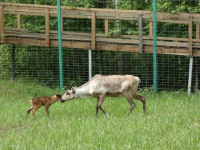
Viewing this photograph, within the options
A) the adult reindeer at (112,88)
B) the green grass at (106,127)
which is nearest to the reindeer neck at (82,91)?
the adult reindeer at (112,88)

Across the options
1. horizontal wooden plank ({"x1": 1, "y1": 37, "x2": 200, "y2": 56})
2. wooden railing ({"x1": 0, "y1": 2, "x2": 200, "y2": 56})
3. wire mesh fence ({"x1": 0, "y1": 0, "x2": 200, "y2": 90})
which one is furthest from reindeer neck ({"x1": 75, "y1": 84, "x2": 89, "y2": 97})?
wire mesh fence ({"x1": 0, "y1": 0, "x2": 200, "y2": 90})

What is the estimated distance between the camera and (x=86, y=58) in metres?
17.2

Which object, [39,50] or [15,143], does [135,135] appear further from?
[39,50]

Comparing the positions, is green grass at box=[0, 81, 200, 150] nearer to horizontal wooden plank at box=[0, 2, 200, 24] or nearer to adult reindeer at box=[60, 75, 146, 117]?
adult reindeer at box=[60, 75, 146, 117]

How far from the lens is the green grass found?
673 centimetres

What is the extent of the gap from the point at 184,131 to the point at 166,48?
7.16m

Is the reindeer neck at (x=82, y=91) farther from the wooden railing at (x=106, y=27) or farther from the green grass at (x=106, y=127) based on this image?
the wooden railing at (x=106, y=27)

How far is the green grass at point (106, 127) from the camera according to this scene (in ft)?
22.1

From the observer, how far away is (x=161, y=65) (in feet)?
55.1

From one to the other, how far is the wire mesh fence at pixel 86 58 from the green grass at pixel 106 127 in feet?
13.1

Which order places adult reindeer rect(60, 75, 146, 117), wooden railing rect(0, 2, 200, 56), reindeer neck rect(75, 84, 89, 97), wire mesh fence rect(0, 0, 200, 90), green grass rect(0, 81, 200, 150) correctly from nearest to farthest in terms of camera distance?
1. green grass rect(0, 81, 200, 150)
2. adult reindeer rect(60, 75, 146, 117)
3. reindeer neck rect(75, 84, 89, 97)
4. wooden railing rect(0, 2, 200, 56)
5. wire mesh fence rect(0, 0, 200, 90)

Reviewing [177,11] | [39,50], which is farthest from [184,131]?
[39,50]

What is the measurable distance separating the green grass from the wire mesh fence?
4006 mm

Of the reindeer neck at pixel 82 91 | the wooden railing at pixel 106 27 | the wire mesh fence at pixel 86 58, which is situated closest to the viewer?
the reindeer neck at pixel 82 91
